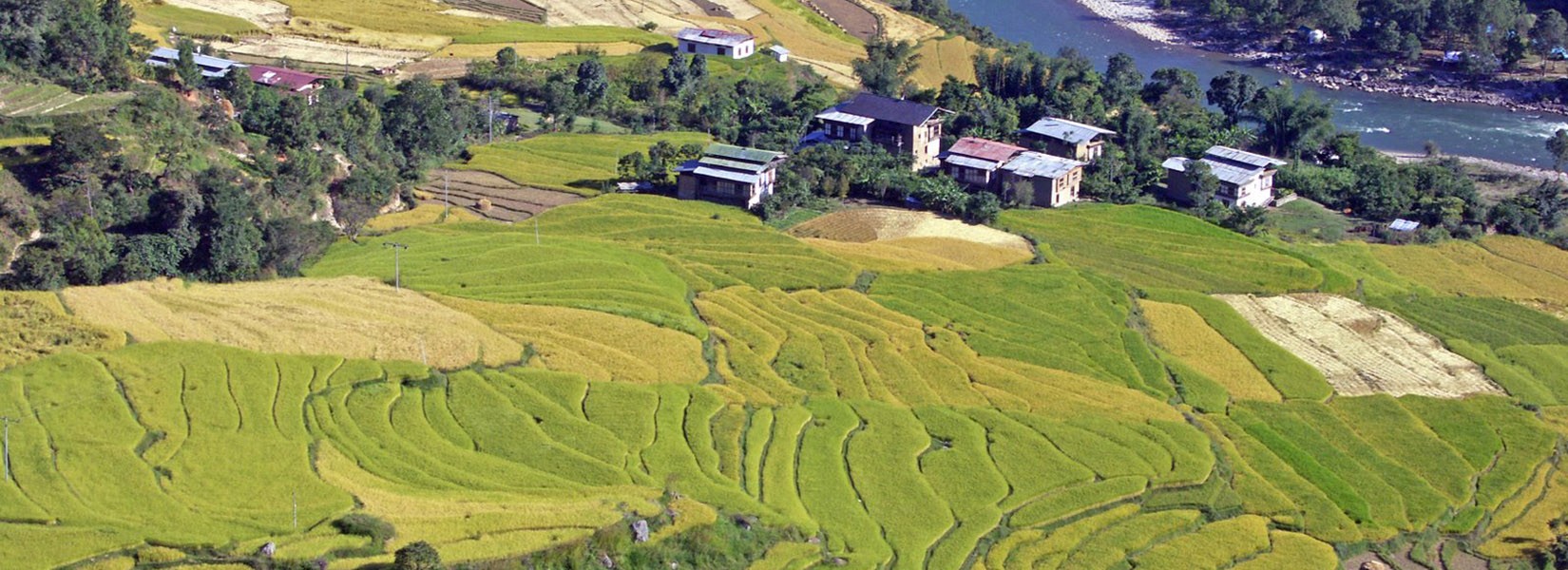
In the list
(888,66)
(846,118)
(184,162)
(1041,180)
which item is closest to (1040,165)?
(1041,180)

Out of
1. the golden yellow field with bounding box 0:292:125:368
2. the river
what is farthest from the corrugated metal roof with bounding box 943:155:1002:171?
the golden yellow field with bounding box 0:292:125:368

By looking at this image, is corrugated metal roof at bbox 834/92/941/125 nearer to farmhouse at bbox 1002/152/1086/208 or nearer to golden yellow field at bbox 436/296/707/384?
farmhouse at bbox 1002/152/1086/208

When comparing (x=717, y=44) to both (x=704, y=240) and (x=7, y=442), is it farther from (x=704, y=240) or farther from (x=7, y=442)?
(x=7, y=442)

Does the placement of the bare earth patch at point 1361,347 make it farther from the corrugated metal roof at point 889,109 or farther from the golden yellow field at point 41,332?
the golden yellow field at point 41,332

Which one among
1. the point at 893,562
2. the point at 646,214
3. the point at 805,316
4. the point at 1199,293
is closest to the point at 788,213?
the point at 646,214

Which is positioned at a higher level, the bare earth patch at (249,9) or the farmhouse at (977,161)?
the bare earth patch at (249,9)

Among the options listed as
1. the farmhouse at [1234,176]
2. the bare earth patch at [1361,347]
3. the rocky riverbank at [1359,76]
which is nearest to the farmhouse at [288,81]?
the farmhouse at [1234,176]
